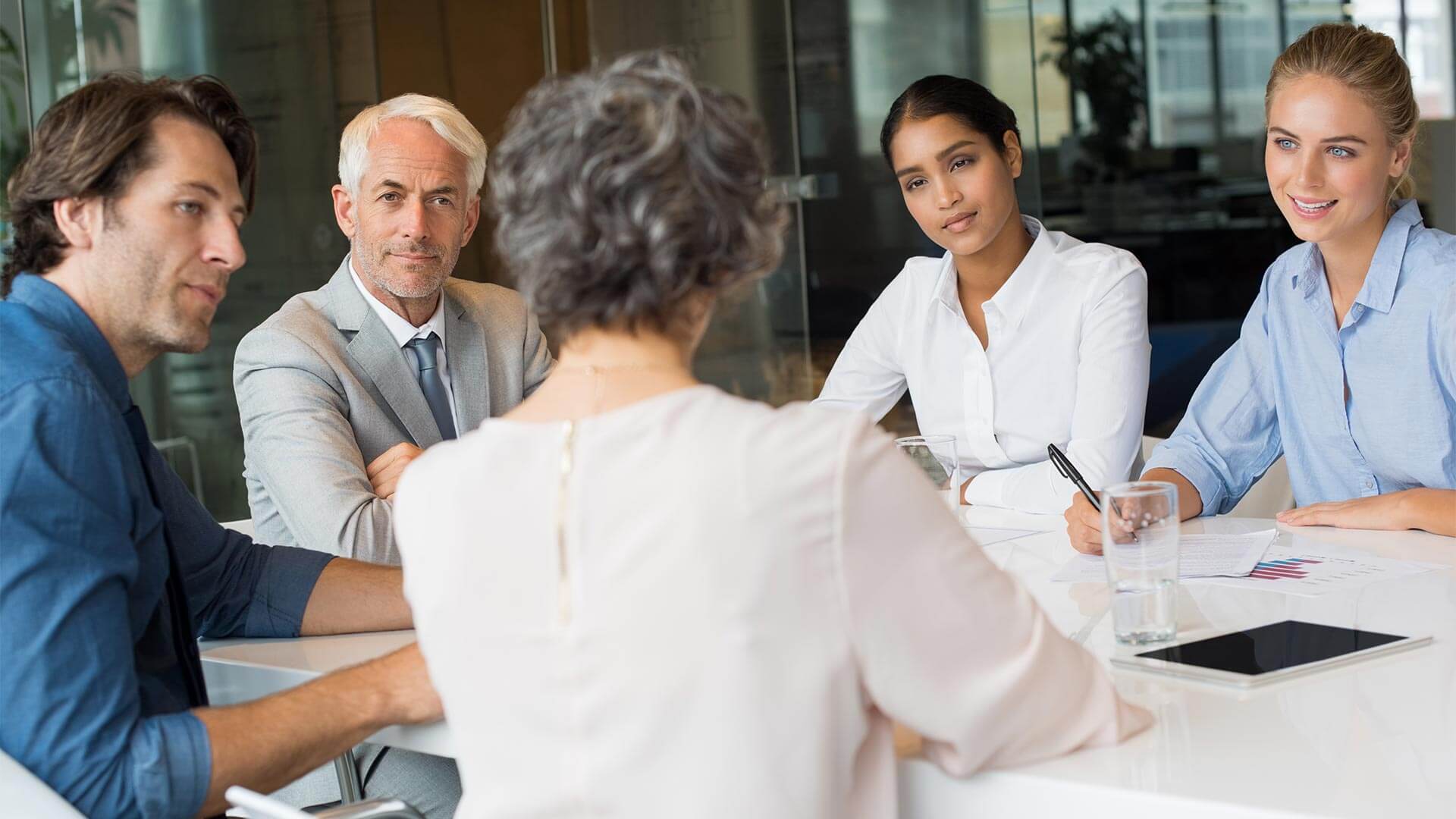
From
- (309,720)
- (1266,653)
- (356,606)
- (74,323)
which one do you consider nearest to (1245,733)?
(1266,653)

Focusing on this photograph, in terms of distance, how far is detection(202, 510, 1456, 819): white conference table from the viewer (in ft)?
3.61

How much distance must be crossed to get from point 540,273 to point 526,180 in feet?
0.24

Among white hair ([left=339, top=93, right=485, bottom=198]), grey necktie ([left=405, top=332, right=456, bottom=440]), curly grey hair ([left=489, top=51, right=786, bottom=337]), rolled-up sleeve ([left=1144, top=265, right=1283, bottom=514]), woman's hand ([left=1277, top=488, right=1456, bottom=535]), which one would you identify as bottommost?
woman's hand ([left=1277, top=488, right=1456, bottom=535])

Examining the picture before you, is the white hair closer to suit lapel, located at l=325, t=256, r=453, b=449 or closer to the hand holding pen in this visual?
suit lapel, located at l=325, t=256, r=453, b=449

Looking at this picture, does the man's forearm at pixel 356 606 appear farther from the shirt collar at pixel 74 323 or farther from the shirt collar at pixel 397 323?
the shirt collar at pixel 397 323

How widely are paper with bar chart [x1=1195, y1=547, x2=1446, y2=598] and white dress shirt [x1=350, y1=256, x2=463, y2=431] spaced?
1391 millimetres

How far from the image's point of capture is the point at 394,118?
2.63 meters

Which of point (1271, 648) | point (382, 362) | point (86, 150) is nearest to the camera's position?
point (1271, 648)

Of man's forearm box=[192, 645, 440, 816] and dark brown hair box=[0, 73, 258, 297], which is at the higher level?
dark brown hair box=[0, 73, 258, 297]

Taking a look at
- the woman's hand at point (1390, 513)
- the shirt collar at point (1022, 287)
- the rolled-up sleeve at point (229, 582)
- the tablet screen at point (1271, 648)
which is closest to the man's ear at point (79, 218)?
the rolled-up sleeve at point (229, 582)

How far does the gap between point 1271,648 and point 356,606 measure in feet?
3.68

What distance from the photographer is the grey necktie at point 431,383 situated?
2590 millimetres

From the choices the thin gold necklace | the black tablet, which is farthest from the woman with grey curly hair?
the black tablet

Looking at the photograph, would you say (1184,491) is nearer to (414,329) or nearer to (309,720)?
(414,329)
